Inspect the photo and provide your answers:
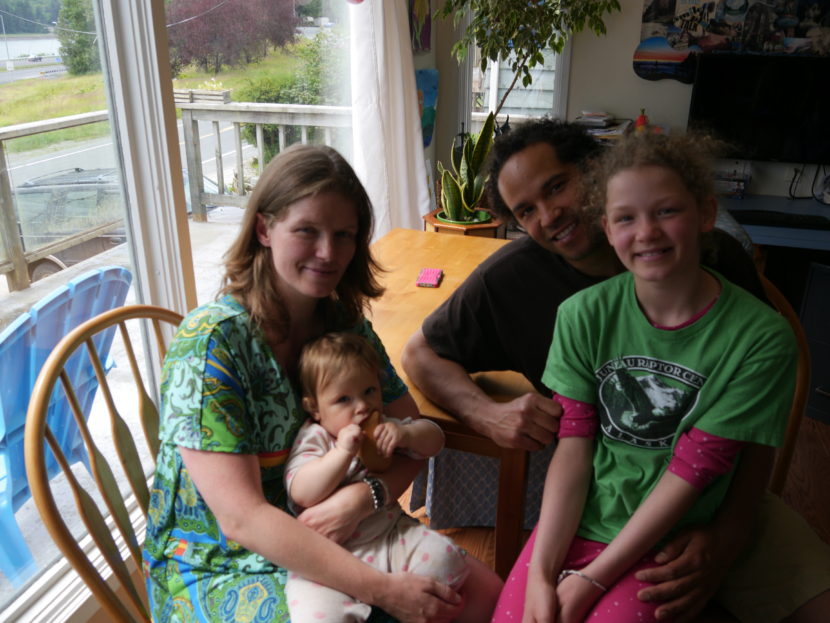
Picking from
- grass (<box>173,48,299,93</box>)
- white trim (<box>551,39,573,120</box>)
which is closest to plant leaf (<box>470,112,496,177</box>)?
grass (<box>173,48,299,93</box>)

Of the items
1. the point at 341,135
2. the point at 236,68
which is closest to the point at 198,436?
the point at 236,68

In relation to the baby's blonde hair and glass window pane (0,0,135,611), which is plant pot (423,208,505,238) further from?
the baby's blonde hair

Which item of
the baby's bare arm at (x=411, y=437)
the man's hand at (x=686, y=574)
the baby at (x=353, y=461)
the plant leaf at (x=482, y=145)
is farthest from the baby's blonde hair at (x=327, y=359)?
the plant leaf at (x=482, y=145)

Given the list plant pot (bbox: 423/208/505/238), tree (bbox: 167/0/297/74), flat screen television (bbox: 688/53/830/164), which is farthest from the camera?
flat screen television (bbox: 688/53/830/164)

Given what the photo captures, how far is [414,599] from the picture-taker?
1.04 m

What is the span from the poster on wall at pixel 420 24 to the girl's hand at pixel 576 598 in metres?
3.16

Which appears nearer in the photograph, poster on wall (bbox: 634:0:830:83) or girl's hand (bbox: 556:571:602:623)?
girl's hand (bbox: 556:571:602:623)

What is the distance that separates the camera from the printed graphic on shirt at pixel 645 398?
1079 millimetres

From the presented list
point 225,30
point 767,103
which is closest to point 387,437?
point 225,30

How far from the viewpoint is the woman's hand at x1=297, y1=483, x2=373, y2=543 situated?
1.06 meters

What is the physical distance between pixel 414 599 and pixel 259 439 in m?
0.35

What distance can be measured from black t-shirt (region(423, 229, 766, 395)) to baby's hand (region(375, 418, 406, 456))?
0.35 metres

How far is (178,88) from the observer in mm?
2164

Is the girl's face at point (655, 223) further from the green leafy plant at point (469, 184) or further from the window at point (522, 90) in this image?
the window at point (522, 90)
